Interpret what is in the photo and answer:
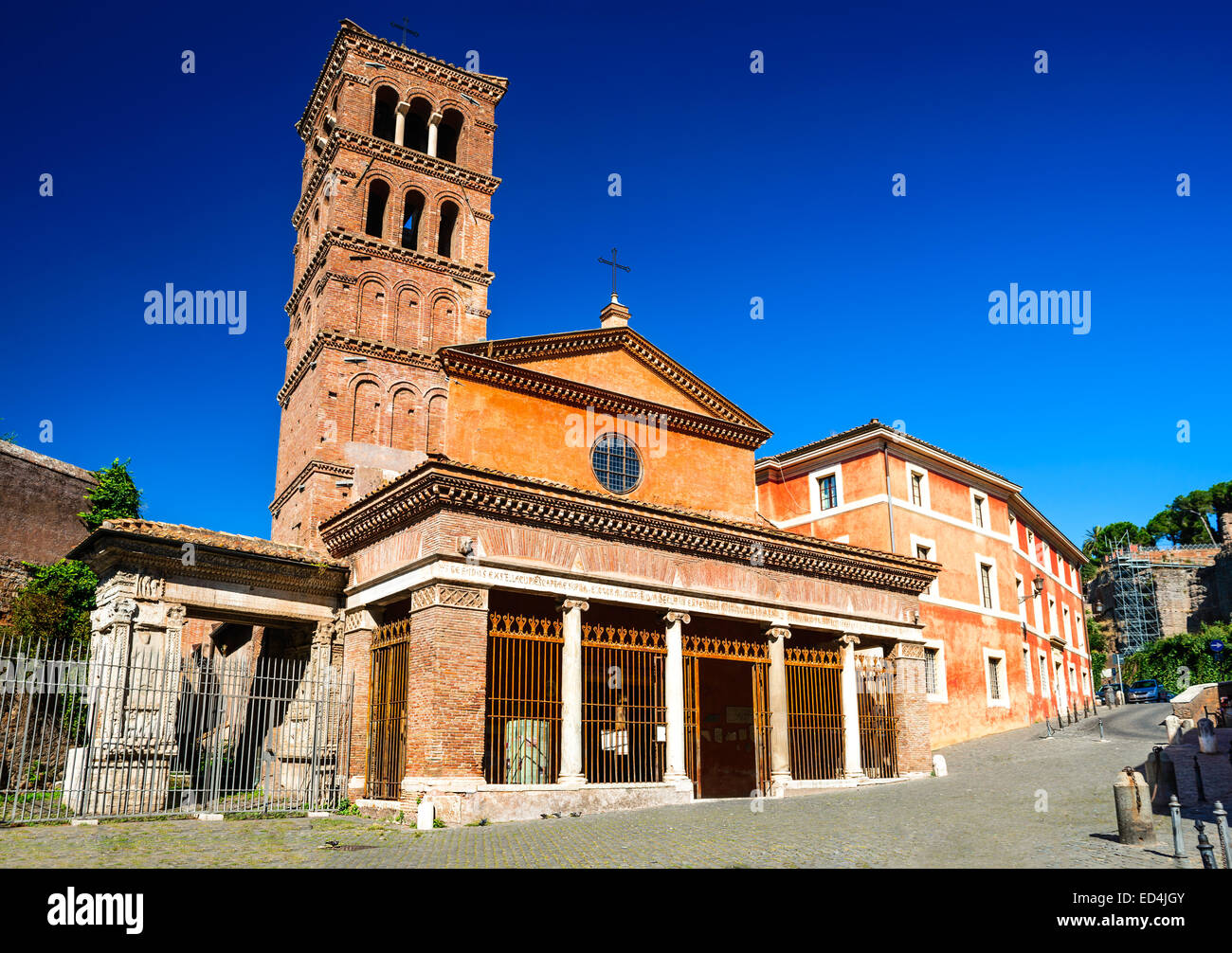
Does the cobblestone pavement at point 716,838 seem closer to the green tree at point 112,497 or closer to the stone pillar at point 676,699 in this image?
the stone pillar at point 676,699

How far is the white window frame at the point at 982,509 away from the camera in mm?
31938

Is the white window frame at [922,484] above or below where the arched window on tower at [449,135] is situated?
below

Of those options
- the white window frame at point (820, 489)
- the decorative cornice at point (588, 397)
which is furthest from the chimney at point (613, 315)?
the white window frame at point (820, 489)

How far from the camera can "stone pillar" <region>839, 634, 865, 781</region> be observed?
792 inches

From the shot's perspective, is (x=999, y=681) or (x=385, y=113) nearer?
(x=385, y=113)

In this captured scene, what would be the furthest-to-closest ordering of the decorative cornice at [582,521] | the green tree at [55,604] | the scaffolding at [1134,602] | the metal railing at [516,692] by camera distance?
the scaffolding at [1134,602], the green tree at [55,604], the metal railing at [516,692], the decorative cornice at [582,521]

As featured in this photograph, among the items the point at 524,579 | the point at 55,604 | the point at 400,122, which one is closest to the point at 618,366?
the point at 524,579

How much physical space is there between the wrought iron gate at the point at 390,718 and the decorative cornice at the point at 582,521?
1.98 meters

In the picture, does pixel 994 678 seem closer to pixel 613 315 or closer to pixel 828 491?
pixel 828 491

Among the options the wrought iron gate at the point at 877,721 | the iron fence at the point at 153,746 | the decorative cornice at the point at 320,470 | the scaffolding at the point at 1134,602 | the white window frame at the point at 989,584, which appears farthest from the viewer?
the scaffolding at the point at 1134,602

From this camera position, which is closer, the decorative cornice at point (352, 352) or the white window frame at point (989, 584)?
the decorative cornice at point (352, 352)

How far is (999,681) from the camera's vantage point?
101ft

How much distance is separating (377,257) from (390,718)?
1593cm
